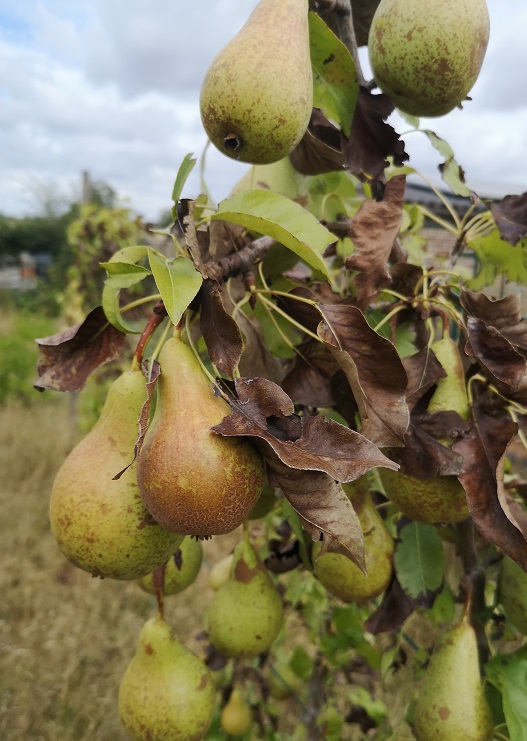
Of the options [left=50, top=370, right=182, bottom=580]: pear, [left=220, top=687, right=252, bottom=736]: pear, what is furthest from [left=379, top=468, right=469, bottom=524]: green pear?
[left=220, top=687, right=252, bottom=736]: pear

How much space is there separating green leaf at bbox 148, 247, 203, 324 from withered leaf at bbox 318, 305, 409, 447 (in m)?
0.19

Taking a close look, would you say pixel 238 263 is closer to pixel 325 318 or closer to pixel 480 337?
pixel 325 318

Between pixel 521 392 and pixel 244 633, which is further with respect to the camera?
pixel 244 633

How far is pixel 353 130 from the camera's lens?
1021mm

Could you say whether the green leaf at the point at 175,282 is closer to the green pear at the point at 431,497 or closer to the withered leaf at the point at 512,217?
the green pear at the point at 431,497

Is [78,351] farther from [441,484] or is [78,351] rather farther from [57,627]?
[57,627]

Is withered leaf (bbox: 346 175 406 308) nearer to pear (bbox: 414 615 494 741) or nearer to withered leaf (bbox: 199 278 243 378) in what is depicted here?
withered leaf (bbox: 199 278 243 378)

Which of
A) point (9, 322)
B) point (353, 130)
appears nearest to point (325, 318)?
point (353, 130)

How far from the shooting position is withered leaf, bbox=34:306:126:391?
3.03 ft

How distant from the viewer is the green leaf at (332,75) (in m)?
0.94

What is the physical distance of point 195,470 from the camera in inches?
26.7

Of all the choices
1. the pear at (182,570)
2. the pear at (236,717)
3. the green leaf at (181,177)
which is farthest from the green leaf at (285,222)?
the pear at (236,717)

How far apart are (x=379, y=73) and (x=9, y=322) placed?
1256 centimetres

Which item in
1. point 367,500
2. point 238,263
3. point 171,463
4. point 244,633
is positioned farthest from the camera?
point 244,633
